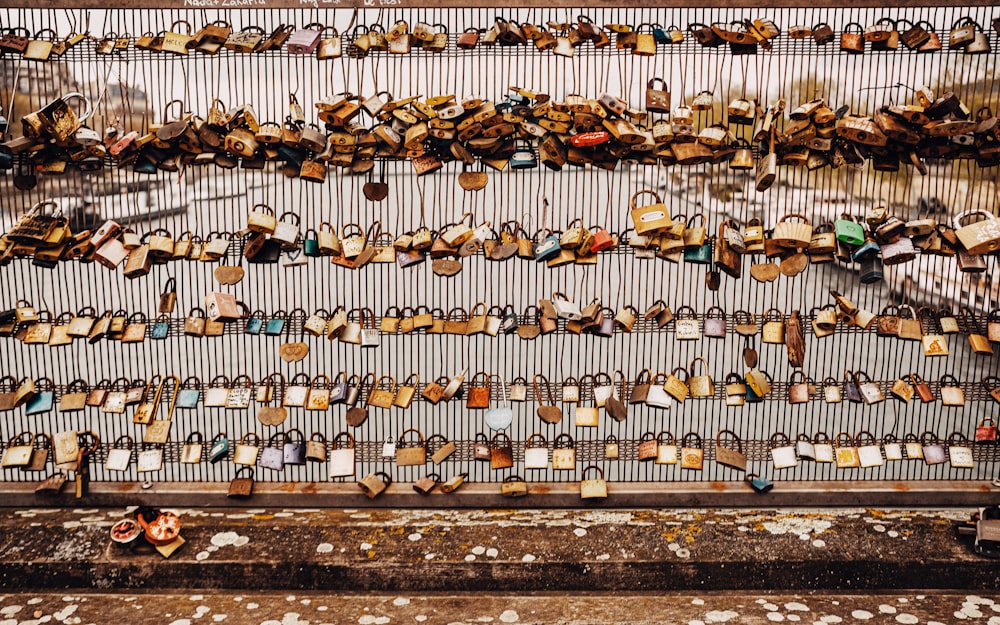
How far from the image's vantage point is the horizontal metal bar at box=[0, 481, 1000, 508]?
18.2ft

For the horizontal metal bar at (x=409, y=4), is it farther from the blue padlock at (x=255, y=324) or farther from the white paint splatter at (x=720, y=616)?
the white paint splatter at (x=720, y=616)

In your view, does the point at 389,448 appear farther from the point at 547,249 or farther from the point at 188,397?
the point at 547,249

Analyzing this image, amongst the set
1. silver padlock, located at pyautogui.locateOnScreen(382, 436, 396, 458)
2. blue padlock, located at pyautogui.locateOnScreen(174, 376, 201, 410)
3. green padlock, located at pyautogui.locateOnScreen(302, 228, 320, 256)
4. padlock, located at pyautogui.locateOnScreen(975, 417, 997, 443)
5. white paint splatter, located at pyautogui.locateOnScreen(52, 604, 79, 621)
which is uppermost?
green padlock, located at pyautogui.locateOnScreen(302, 228, 320, 256)

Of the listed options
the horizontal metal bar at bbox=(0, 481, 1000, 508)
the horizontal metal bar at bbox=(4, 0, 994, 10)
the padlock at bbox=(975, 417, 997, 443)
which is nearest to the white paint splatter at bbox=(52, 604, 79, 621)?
the horizontal metal bar at bbox=(0, 481, 1000, 508)

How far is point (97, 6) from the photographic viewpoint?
489 centimetres

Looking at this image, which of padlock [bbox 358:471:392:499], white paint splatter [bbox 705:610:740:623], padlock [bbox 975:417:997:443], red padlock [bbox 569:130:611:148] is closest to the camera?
white paint splatter [bbox 705:610:740:623]

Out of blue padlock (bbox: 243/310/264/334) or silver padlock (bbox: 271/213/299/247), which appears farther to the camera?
blue padlock (bbox: 243/310/264/334)

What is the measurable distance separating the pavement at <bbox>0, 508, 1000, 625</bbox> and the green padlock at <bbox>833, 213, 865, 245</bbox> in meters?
1.90

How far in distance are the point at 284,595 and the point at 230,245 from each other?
2.30 metres

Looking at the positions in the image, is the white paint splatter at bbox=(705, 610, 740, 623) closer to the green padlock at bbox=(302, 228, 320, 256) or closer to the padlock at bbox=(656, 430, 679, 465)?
the padlock at bbox=(656, 430, 679, 465)

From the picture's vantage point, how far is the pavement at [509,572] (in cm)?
461

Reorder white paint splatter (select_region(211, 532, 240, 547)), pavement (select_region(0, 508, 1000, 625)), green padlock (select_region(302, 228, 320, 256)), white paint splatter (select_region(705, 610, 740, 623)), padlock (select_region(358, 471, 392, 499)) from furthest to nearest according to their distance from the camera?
1. padlock (select_region(358, 471, 392, 499))
2. white paint splatter (select_region(211, 532, 240, 547))
3. green padlock (select_region(302, 228, 320, 256))
4. pavement (select_region(0, 508, 1000, 625))
5. white paint splatter (select_region(705, 610, 740, 623))

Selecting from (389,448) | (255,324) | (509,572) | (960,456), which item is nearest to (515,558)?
(509,572)

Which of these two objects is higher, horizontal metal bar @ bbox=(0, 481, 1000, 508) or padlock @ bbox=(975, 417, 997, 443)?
padlock @ bbox=(975, 417, 997, 443)
